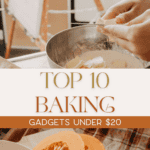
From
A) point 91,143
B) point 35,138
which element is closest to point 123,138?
point 91,143

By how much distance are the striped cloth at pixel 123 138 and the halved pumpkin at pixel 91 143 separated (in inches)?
0.6

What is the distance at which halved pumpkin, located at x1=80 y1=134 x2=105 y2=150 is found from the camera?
35cm

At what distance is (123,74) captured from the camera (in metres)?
0.41

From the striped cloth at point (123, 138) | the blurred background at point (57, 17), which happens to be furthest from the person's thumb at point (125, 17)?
the blurred background at point (57, 17)

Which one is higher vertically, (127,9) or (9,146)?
(127,9)

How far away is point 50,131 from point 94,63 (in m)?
0.16

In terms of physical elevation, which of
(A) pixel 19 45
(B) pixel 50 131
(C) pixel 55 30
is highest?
(B) pixel 50 131

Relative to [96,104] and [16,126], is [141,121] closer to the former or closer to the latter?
[96,104]

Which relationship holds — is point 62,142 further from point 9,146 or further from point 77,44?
point 77,44

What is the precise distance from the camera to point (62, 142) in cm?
34

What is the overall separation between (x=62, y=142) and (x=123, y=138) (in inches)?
4.7

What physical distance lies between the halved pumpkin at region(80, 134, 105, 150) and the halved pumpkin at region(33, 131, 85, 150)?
0.02 m

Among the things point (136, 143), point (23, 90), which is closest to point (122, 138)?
point (136, 143)

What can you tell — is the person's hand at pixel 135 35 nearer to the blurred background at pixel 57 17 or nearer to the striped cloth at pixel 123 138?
the striped cloth at pixel 123 138
